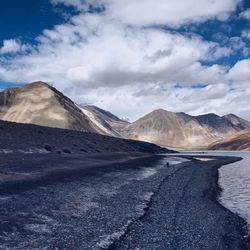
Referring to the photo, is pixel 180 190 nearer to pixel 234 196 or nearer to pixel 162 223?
pixel 234 196

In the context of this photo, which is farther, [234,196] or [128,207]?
[234,196]

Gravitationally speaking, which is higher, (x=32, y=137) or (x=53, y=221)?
(x=32, y=137)

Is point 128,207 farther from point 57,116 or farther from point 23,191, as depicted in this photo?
point 57,116

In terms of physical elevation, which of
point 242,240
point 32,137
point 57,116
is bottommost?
point 242,240

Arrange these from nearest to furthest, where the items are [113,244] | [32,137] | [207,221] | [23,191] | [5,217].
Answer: [113,244] → [5,217] → [207,221] → [23,191] → [32,137]

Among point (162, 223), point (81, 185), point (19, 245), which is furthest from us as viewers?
point (81, 185)

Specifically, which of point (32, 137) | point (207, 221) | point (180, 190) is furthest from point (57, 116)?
point (207, 221)

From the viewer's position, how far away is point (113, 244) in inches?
586

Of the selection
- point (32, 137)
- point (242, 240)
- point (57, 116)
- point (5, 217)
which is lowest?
point (242, 240)

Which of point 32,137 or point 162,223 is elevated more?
point 32,137

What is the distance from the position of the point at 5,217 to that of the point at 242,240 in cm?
1080

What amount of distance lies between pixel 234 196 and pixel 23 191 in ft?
57.2

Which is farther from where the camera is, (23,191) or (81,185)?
(81,185)

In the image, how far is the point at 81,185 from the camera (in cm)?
2914
